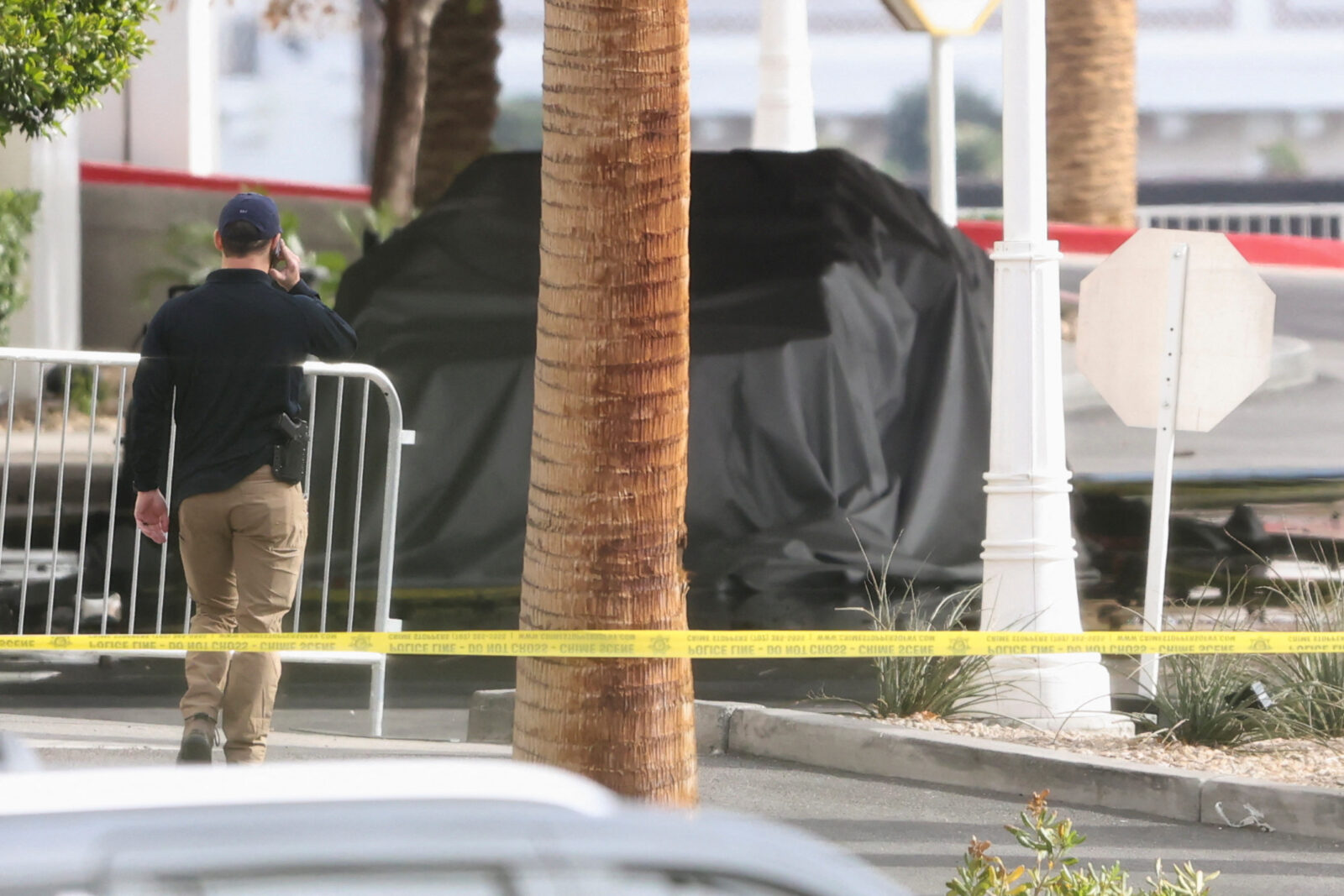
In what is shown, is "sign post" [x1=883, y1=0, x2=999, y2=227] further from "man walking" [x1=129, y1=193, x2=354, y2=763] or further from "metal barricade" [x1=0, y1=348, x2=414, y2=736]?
"man walking" [x1=129, y1=193, x2=354, y2=763]

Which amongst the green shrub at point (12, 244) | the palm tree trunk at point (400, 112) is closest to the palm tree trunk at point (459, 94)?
the palm tree trunk at point (400, 112)

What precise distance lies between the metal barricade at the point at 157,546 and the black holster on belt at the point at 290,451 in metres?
1.28

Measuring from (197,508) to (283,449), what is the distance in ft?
1.00

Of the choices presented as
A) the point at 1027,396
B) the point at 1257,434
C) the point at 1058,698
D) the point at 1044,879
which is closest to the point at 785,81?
the point at 1257,434

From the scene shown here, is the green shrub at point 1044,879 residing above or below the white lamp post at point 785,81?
below

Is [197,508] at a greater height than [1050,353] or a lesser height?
lesser

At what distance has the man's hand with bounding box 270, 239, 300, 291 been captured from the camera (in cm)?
559

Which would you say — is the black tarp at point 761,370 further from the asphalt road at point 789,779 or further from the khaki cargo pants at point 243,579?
the khaki cargo pants at point 243,579

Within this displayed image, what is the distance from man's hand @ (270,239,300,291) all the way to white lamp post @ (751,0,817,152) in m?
5.68

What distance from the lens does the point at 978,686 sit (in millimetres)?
7000

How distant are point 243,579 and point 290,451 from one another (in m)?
0.41

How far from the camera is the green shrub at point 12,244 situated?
49.9 feet

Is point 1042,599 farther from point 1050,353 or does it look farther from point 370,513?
point 370,513

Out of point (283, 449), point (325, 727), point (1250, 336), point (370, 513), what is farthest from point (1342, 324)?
point (283, 449)
